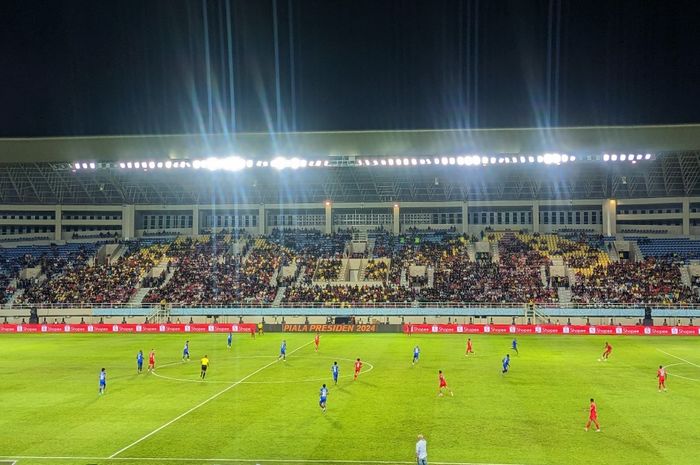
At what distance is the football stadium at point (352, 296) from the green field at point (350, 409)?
0.19 meters

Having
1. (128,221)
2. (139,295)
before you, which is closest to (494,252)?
(139,295)

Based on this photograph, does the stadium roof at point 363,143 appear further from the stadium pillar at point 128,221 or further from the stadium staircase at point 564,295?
the stadium pillar at point 128,221

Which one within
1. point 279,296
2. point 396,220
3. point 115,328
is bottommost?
point 115,328

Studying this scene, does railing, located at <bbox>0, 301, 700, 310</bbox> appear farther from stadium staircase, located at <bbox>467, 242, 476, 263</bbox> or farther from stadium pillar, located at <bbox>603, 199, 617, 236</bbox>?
stadium pillar, located at <bbox>603, 199, 617, 236</bbox>

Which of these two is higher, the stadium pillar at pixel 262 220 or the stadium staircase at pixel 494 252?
the stadium pillar at pixel 262 220

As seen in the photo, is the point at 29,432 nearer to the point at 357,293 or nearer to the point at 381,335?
the point at 381,335

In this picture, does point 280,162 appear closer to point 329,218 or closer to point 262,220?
point 329,218

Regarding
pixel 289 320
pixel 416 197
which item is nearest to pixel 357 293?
pixel 289 320

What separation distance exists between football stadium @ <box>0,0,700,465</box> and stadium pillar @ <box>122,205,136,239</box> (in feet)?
1.10

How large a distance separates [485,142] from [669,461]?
44569mm

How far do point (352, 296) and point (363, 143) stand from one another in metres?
18.4

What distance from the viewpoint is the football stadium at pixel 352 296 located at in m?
23.2

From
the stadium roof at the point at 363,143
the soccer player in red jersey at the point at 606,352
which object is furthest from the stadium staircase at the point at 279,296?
the soccer player in red jersey at the point at 606,352

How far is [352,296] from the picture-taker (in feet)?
233
